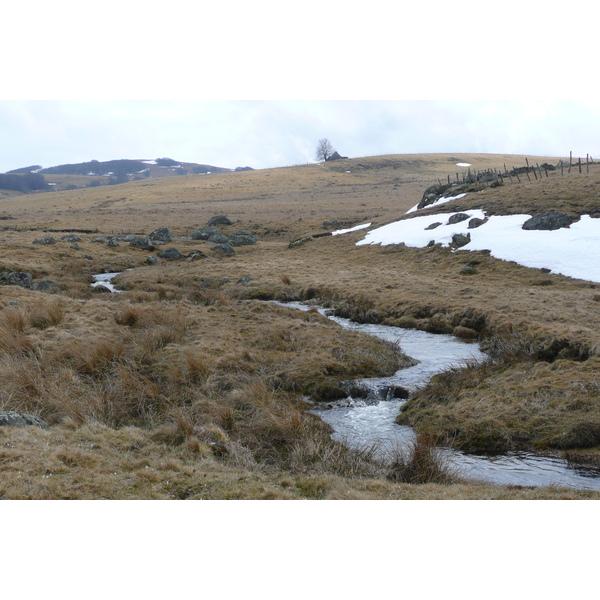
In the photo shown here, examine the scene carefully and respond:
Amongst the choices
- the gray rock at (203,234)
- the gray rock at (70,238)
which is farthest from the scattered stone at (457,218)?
→ the gray rock at (70,238)

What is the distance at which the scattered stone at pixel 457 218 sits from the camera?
1390 inches

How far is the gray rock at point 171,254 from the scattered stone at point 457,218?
20.6m

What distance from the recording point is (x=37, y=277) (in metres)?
28.2

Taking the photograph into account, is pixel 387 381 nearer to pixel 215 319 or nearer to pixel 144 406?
pixel 144 406

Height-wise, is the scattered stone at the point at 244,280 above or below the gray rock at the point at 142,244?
below

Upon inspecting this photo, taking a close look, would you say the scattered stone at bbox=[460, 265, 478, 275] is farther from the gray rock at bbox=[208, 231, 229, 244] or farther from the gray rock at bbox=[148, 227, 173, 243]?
the gray rock at bbox=[148, 227, 173, 243]

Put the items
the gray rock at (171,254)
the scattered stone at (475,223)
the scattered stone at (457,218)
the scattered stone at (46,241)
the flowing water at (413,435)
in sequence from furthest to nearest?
the scattered stone at (46,241) → the gray rock at (171,254) → the scattered stone at (457,218) → the scattered stone at (475,223) → the flowing water at (413,435)

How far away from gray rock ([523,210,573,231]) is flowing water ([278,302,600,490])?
17.4m

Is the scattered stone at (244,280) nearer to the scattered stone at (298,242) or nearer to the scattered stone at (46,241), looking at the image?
the scattered stone at (298,242)

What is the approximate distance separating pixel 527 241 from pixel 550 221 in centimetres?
248

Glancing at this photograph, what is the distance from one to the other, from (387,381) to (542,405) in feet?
11.9

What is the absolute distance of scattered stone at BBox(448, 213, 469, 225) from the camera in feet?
116

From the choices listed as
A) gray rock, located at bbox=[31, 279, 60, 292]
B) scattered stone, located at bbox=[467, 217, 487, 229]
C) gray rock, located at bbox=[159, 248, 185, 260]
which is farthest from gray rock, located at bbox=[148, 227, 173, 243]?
scattered stone, located at bbox=[467, 217, 487, 229]

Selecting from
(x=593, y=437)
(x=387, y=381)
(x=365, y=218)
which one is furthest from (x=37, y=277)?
(x=365, y=218)
